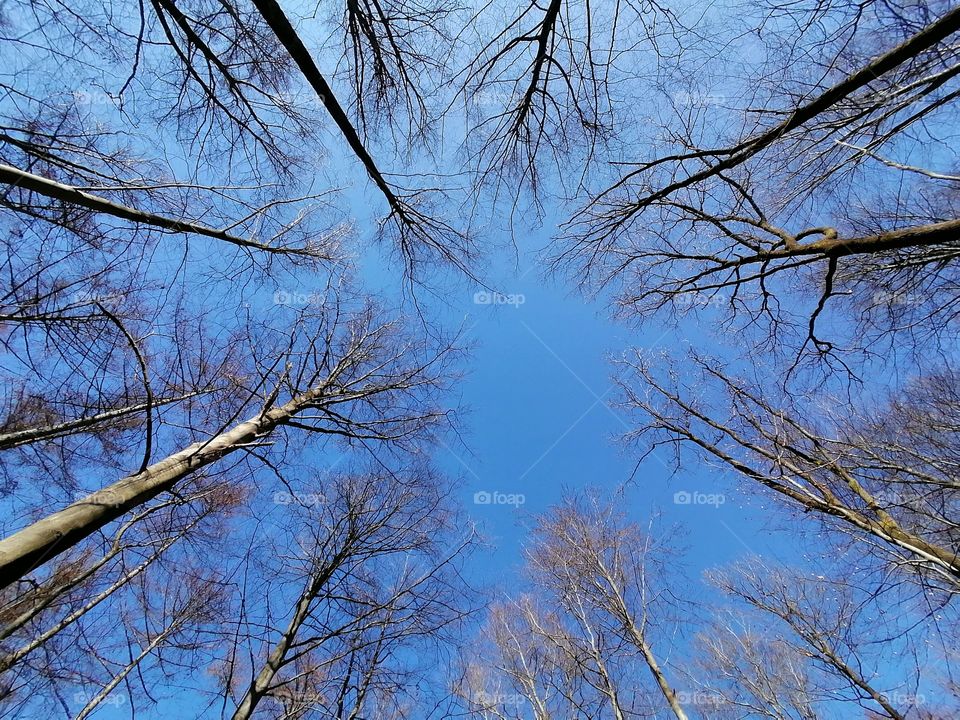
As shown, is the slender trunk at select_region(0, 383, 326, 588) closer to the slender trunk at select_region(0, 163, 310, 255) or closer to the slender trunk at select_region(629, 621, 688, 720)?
the slender trunk at select_region(0, 163, 310, 255)

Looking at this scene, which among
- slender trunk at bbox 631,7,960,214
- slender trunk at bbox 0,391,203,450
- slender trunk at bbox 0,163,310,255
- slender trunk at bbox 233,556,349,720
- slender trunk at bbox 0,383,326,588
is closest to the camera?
slender trunk at bbox 0,383,326,588

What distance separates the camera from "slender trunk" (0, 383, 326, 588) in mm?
1939

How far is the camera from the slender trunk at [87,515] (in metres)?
1.94

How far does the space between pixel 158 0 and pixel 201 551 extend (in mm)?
6866

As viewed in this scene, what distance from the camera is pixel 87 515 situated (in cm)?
233

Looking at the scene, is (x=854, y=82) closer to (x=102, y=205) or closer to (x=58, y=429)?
(x=102, y=205)

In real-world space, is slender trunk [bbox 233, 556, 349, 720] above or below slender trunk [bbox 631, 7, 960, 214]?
below

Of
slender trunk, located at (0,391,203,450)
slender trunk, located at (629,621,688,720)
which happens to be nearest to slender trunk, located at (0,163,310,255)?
slender trunk, located at (0,391,203,450)

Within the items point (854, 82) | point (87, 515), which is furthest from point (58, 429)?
point (854, 82)

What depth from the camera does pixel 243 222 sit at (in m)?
4.16

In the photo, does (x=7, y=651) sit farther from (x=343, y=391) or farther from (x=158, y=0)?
(x=158, y=0)

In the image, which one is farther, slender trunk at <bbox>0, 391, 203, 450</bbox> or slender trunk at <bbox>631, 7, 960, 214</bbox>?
slender trunk at <bbox>0, 391, 203, 450</bbox>

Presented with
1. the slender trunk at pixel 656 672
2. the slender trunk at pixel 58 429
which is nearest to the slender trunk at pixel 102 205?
the slender trunk at pixel 58 429

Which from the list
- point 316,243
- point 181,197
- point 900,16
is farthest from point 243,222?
Answer: point 900,16
